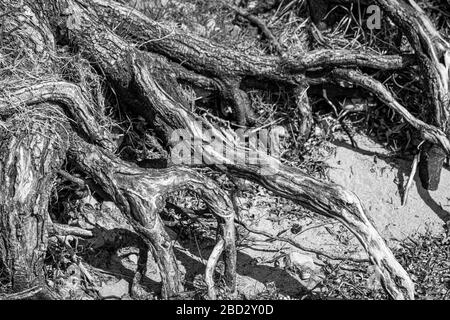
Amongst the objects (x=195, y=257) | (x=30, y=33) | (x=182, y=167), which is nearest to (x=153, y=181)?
(x=182, y=167)

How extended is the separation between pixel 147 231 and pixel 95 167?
1.46 ft

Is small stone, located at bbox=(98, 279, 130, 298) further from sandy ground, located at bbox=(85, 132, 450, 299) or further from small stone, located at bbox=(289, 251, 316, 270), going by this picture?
small stone, located at bbox=(289, 251, 316, 270)

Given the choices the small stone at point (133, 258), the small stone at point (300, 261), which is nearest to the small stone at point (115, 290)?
the small stone at point (133, 258)

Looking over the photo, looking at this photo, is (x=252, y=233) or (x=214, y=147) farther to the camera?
(x=252, y=233)

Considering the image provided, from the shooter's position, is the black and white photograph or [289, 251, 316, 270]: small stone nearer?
the black and white photograph

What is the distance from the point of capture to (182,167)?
424 cm

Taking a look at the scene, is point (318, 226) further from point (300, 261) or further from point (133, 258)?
point (133, 258)

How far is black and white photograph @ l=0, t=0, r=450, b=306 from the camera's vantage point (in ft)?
13.5

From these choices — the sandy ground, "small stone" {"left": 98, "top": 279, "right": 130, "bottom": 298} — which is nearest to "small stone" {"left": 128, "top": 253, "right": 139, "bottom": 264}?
the sandy ground

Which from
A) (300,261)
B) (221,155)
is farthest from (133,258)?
(300,261)
